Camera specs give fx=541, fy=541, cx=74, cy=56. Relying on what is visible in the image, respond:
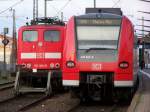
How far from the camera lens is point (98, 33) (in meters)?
17.7

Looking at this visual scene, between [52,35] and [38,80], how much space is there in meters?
2.04

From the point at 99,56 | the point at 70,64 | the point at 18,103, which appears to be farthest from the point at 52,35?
the point at 99,56

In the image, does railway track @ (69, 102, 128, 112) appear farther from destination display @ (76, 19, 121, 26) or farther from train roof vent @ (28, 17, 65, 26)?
train roof vent @ (28, 17, 65, 26)

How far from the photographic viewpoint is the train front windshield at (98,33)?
57.2 ft

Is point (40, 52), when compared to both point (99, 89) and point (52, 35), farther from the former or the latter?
point (99, 89)

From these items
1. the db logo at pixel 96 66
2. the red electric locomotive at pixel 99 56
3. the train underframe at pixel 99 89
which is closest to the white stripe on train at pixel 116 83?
the red electric locomotive at pixel 99 56

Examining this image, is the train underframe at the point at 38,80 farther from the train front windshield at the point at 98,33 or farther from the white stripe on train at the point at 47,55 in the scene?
the train front windshield at the point at 98,33

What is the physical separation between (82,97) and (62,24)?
21.9ft

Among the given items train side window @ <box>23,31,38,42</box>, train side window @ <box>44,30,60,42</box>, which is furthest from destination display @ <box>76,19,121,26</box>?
train side window @ <box>23,31,38,42</box>

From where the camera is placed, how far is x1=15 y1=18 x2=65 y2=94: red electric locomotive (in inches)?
898

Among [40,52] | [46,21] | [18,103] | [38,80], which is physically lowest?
[18,103]

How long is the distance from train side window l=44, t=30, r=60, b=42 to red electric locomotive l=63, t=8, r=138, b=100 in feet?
17.2

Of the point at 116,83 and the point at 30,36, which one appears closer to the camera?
the point at 116,83

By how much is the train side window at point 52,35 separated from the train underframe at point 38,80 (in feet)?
4.64
